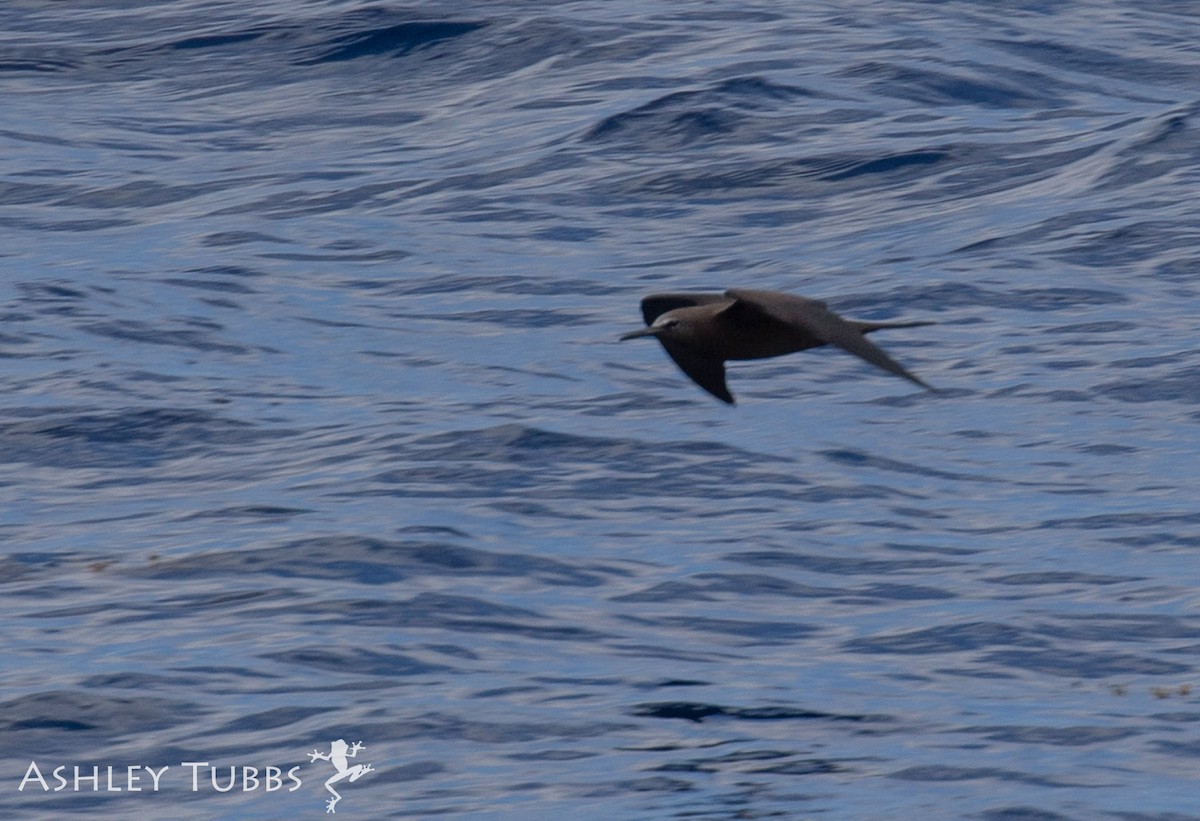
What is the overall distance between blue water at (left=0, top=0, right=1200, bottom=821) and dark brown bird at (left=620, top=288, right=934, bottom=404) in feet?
3.08

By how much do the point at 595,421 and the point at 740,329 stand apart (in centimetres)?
327

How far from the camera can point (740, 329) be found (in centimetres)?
965

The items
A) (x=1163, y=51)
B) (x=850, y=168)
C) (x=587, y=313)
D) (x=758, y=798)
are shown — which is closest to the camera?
(x=758, y=798)

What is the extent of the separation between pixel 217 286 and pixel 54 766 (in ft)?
26.2

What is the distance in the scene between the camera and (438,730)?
8375 millimetres

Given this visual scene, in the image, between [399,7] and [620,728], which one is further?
[399,7]

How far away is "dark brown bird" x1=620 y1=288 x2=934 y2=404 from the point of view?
871 cm

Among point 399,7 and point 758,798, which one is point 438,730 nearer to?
point 758,798

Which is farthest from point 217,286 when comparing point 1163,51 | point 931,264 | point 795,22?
point 1163,51

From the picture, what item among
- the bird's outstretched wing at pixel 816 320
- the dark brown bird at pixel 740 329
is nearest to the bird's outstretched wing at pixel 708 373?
the dark brown bird at pixel 740 329

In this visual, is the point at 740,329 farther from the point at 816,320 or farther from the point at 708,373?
the point at 708,373

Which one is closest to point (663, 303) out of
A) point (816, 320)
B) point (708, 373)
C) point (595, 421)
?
point (708, 373)

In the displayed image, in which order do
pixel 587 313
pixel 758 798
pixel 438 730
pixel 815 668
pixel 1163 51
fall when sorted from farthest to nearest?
pixel 1163 51 < pixel 587 313 < pixel 815 668 < pixel 438 730 < pixel 758 798

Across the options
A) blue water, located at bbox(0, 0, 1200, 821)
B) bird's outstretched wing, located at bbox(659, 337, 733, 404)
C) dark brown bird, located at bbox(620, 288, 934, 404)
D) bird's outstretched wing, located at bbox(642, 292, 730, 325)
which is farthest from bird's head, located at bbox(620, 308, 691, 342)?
blue water, located at bbox(0, 0, 1200, 821)
